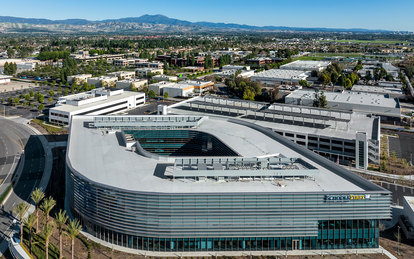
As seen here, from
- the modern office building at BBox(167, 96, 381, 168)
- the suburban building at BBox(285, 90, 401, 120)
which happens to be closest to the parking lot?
the modern office building at BBox(167, 96, 381, 168)

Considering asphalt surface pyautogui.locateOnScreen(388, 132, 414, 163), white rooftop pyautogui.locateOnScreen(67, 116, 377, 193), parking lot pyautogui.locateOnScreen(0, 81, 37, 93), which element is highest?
parking lot pyautogui.locateOnScreen(0, 81, 37, 93)

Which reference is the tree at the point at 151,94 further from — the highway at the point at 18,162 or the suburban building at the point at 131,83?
the highway at the point at 18,162

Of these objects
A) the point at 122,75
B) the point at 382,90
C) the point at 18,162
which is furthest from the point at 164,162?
the point at 122,75

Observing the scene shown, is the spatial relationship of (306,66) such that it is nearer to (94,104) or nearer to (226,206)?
(94,104)

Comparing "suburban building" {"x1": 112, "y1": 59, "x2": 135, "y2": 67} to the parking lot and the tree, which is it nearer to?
the parking lot

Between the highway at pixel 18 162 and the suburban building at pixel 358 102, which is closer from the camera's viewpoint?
the highway at pixel 18 162


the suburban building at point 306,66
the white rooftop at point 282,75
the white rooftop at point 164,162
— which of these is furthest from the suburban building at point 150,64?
the white rooftop at point 164,162
